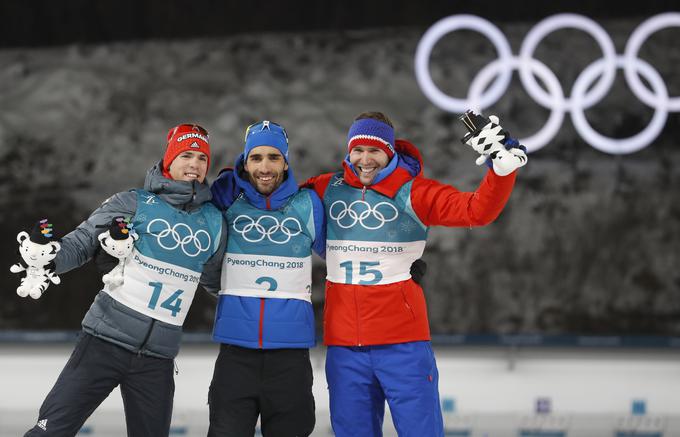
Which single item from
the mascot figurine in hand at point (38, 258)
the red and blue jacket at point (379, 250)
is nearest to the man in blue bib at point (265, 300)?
the red and blue jacket at point (379, 250)

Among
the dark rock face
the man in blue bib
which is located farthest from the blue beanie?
the dark rock face

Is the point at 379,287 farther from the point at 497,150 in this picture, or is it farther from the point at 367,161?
the point at 497,150

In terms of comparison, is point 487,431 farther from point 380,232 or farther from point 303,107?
point 303,107

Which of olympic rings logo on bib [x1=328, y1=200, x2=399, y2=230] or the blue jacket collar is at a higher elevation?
the blue jacket collar

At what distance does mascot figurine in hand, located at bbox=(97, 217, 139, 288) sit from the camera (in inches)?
125

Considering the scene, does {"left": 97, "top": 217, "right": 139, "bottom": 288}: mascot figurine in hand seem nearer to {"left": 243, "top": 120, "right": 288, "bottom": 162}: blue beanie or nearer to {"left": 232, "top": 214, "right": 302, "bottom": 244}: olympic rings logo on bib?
{"left": 232, "top": 214, "right": 302, "bottom": 244}: olympic rings logo on bib

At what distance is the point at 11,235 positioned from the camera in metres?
7.15

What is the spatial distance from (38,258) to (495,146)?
1.80 m

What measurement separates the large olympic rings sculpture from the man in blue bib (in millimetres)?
3706

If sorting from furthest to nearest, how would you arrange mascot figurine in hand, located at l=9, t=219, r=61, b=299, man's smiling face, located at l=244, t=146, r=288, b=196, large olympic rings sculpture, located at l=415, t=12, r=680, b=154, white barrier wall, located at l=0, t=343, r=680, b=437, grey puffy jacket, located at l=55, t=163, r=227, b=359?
large olympic rings sculpture, located at l=415, t=12, r=680, b=154 < white barrier wall, located at l=0, t=343, r=680, b=437 < man's smiling face, located at l=244, t=146, r=288, b=196 < grey puffy jacket, located at l=55, t=163, r=227, b=359 < mascot figurine in hand, located at l=9, t=219, r=61, b=299

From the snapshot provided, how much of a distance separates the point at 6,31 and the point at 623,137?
5484mm

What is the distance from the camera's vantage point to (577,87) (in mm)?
6883

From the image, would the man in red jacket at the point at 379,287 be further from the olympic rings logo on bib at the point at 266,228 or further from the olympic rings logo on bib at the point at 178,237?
the olympic rings logo on bib at the point at 178,237

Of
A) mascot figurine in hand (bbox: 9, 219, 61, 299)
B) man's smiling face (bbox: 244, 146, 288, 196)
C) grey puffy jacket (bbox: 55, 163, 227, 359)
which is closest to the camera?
mascot figurine in hand (bbox: 9, 219, 61, 299)
